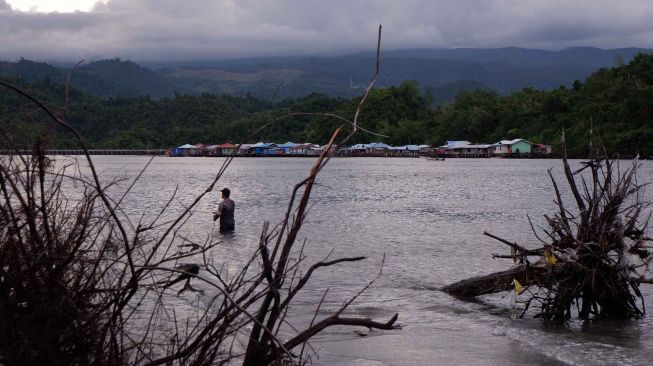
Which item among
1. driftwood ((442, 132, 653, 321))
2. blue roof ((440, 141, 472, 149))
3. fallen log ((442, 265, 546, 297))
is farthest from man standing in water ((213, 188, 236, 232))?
blue roof ((440, 141, 472, 149))

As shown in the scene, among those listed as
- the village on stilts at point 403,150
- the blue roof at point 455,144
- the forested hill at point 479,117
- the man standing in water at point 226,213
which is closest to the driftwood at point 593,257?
the man standing in water at point 226,213

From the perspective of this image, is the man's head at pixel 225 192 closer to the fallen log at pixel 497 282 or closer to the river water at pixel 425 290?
the river water at pixel 425 290

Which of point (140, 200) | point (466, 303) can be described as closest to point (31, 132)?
point (466, 303)

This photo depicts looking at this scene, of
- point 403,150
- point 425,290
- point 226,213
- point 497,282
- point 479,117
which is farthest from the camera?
point 403,150

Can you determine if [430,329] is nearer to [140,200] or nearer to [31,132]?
[31,132]

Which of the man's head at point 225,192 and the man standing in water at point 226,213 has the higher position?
the man's head at point 225,192

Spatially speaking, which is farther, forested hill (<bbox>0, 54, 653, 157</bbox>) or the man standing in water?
forested hill (<bbox>0, 54, 653, 157</bbox>)

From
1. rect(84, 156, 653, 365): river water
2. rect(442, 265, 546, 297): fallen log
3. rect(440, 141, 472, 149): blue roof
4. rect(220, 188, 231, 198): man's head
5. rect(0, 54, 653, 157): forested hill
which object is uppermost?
rect(0, 54, 653, 157): forested hill

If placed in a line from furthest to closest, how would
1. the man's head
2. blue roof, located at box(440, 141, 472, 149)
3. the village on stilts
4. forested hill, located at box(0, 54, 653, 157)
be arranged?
blue roof, located at box(440, 141, 472, 149) < the village on stilts < forested hill, located at box(0, 54, 653, 157) < the man's head

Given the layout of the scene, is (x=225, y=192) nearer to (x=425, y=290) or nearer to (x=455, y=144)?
(x=425, y=290)

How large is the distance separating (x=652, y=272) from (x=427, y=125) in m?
159

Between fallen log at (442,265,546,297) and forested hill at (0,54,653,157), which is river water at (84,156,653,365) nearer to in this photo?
fallen log at (442,265,546,297)

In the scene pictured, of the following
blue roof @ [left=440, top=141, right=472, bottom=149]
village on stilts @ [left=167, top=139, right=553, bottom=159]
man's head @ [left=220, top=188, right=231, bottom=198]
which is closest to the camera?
man's head @ [left=220, top=188, right=231, bottom=198]

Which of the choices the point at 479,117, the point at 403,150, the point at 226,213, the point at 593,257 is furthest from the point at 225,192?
the point at 403,150
